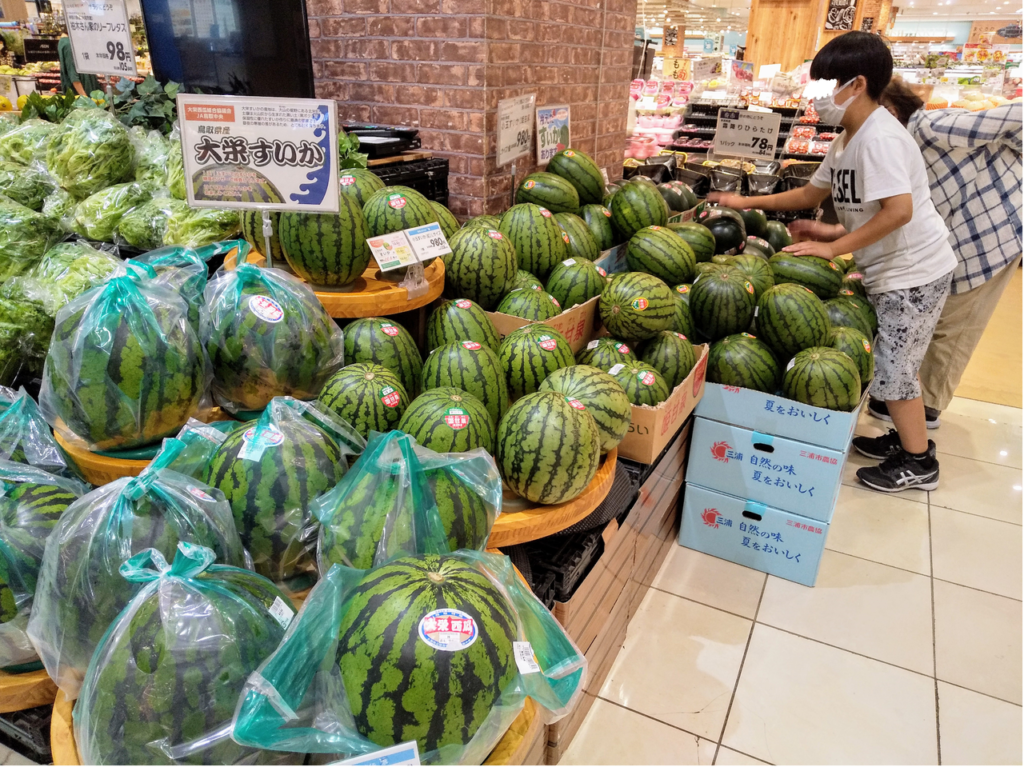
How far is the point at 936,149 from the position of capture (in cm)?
326

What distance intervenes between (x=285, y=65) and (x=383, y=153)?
0.72m

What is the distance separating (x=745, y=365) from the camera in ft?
8.31

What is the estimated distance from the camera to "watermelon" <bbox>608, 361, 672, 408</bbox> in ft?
6.76

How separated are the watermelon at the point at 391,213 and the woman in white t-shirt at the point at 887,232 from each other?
190 cm

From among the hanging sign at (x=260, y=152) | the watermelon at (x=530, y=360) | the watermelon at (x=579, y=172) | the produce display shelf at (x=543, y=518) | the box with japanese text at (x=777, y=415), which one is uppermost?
the hanging sign at (x=260, y=152)

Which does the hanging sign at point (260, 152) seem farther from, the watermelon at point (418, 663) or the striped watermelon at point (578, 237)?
the striped watermelon at point (578, 237)

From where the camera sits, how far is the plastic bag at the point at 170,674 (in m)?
0.83

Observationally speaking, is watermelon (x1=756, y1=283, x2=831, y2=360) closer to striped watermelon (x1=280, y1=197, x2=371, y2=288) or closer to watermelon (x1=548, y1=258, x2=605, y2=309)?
watermelon (x1=548, y1=258, x2=605, y2=309)

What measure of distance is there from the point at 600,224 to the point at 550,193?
274 millimetres

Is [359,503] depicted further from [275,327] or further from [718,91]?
[718,91]

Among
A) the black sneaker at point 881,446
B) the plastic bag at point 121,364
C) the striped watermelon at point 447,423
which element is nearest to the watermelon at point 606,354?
the striped watermelon at point 447,423

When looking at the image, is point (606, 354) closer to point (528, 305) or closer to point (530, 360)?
point (528, 305)

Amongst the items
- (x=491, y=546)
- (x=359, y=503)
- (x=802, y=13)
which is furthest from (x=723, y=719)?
(x=802, y=13)

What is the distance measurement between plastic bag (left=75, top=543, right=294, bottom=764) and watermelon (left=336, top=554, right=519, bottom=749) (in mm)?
146
